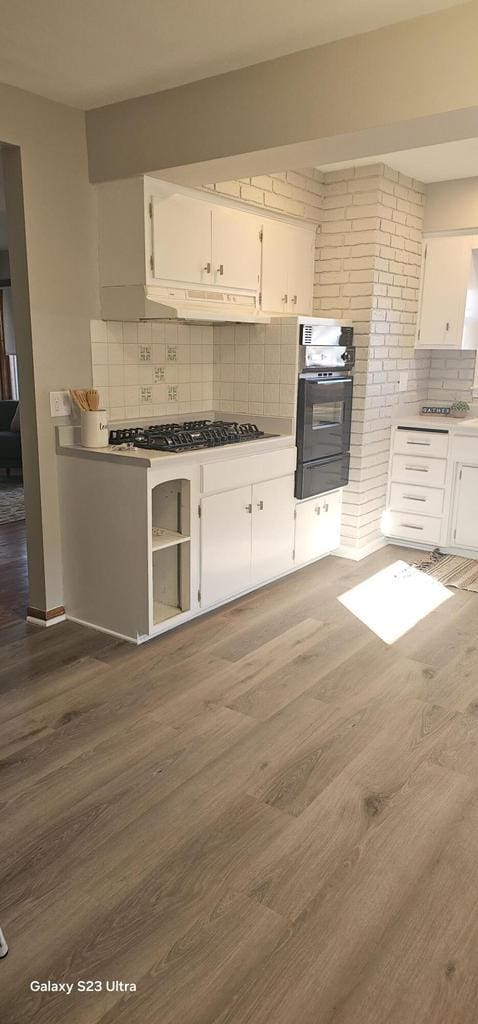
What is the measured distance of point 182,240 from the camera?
11.6 feet

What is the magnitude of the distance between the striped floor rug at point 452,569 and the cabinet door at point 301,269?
1828 mm

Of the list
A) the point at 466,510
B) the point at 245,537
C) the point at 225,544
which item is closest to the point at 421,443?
the point at 466,510

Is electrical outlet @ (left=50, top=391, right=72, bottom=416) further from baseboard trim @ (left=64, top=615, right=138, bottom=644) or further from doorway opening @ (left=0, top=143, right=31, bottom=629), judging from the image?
baseboard trim @ (left=64, top=615, right=138, bottom=644)

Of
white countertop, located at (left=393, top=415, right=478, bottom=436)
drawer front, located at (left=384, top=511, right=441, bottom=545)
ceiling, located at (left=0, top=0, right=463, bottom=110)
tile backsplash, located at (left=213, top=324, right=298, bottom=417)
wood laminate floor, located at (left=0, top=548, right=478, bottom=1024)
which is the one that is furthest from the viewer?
drawer front, located at (left=384, top=511, right=441, bottom=545)

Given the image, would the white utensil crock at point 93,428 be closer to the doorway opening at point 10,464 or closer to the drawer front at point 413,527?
the doorway opening at point 10,464

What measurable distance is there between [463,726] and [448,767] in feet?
1.00

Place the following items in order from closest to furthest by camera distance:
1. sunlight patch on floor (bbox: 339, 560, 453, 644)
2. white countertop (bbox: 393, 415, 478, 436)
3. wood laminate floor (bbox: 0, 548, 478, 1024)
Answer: wood laminate floor (bbox: 0, 548, 478, 1024)
sunlight patch on floor (bbox: 339, 560, 453, 644)
white countertop (bbox: 393, 415, 478, 436)

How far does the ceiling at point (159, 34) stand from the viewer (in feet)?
7.58

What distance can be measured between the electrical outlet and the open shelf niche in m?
0.58

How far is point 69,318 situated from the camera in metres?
3.44

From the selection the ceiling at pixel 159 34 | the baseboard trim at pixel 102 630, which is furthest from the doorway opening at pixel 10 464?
the ceiling at pixel 159 34

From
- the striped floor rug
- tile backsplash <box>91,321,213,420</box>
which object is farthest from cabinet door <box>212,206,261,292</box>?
the striped floor rug

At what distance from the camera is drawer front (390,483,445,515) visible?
479cm

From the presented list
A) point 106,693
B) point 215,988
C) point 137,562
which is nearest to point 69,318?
point 137,562
